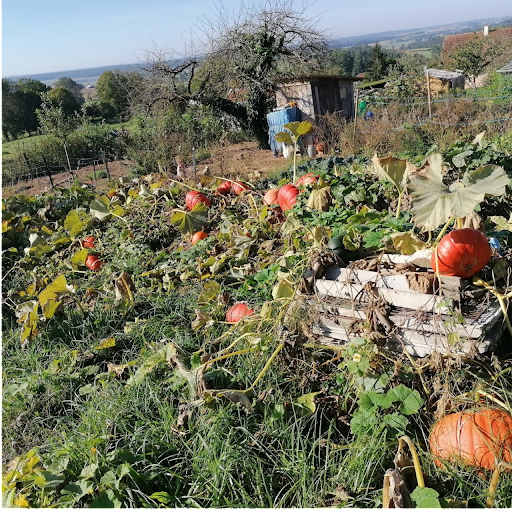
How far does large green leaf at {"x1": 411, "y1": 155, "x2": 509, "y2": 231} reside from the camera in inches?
82.5

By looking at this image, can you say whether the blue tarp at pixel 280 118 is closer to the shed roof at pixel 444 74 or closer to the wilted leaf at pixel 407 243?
the shed roof at pixel 444 74

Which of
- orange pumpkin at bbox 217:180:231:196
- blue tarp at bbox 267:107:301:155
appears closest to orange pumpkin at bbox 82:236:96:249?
orange pumpkin at bbox 217:180:231:196

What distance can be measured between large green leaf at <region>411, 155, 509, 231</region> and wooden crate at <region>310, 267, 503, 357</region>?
→ 1.00ft

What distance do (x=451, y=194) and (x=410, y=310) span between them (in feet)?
1.98

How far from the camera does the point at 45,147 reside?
788 inches

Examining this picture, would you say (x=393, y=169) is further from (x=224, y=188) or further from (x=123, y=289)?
(x=224, y=188)

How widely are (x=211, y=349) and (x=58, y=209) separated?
16.2 ft

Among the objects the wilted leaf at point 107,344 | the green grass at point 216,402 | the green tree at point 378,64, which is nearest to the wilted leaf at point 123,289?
the green grass at point 216,402

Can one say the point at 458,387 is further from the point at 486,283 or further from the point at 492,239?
the point at 492,239

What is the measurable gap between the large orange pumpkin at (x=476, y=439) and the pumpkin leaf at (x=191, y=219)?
3.13 meters

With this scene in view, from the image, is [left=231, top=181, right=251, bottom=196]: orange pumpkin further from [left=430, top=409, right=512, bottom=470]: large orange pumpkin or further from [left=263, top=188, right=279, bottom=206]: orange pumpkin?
[left=430, top=409, right=512, bottom=470]: large orange pumpkin

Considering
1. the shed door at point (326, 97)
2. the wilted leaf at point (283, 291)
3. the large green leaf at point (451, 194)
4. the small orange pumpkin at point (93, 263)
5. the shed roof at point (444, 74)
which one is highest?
the shed roof at point (444, 74)

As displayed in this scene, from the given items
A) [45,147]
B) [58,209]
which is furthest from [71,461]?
[45,147]

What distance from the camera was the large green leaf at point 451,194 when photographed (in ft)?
6.88
